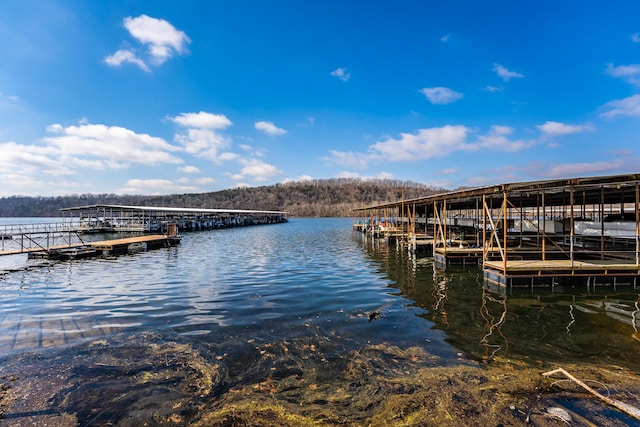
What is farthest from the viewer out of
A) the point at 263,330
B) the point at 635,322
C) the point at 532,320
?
the point at 532,320

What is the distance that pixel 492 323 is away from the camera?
991cm

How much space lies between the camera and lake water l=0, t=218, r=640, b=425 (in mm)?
6551

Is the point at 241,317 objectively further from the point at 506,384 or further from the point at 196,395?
the point at 506,384

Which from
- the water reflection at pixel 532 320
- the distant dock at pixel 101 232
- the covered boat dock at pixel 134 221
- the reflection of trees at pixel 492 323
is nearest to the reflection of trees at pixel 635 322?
the water reflection at pixel 532 320

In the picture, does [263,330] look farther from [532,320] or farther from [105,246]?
[105,246]

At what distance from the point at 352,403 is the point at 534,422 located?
9.79ft

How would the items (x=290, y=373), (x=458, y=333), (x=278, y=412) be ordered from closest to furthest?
(x=278, y=412) < (x=290, y=373) < (x=458, y=333)

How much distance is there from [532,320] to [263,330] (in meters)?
8.77

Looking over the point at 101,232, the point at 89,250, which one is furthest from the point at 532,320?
the point at 101,232

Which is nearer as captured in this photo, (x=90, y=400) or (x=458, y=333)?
(x=90, y=400)

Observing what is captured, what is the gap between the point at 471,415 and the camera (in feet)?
17.3

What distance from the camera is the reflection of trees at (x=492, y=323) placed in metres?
8.00

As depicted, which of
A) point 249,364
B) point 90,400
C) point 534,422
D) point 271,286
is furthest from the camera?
point 271,286

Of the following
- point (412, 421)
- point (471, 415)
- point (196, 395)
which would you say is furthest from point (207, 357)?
point (471, 415)
